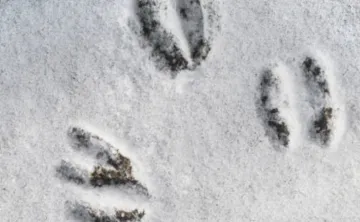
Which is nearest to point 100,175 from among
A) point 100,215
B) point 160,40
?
point 100,215

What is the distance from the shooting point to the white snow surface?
2.28ft

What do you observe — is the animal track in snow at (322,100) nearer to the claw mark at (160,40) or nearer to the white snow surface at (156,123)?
the white snow surface at (156,123)

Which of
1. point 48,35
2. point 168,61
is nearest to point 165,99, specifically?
point 168,61

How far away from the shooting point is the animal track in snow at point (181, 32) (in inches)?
27.6

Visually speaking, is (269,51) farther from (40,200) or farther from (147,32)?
(40,200)

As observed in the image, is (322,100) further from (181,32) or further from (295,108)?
(181,32)

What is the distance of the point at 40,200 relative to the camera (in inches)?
27.3

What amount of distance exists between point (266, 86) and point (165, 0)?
15 centimetres

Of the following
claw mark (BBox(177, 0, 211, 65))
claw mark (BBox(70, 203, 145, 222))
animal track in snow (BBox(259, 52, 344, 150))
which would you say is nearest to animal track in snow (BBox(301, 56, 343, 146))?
animal track in snow (BBox(259, 52, 344, 150))

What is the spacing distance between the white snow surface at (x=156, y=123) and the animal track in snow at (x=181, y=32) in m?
0.01

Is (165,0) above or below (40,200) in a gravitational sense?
above

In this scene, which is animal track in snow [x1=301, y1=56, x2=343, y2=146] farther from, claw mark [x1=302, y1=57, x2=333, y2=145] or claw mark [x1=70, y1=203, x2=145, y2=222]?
claw mark [x1=70, y1=203, x2=145, y2=222]

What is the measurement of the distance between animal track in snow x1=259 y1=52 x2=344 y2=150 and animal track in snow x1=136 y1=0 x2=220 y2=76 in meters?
0.08

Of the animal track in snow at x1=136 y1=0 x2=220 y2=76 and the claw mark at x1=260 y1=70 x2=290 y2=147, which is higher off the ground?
the animal track in snow at x1=136 y1=0 x2=220 y2=76
